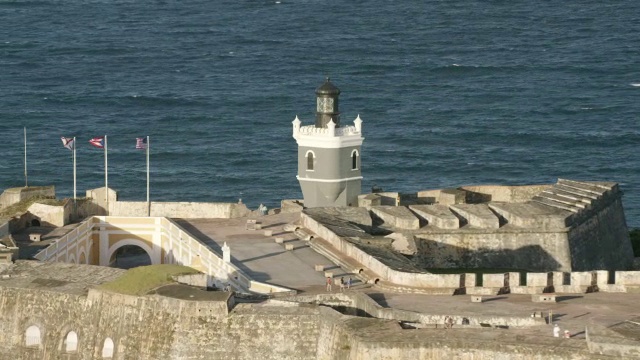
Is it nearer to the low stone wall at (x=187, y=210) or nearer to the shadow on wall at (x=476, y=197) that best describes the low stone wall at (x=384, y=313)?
the low stone wall at (x=187, y=210)

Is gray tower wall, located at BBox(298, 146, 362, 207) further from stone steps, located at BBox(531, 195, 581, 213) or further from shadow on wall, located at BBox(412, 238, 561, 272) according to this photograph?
stone steps, located at BBox(531, 195, 581, 213)

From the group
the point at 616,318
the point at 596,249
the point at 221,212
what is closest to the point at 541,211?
the point at 596,249

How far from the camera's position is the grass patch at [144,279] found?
114 metres

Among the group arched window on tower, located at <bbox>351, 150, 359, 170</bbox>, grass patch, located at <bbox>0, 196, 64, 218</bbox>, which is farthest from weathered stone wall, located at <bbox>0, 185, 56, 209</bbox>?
arched window on tower, located at <bbox>351, 150, 359, 170</bbox>

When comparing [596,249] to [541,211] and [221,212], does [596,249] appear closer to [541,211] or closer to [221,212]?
[541,211]

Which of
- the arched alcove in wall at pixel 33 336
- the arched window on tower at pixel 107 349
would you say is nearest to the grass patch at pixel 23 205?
the arched alcove in wall at pixel 33 336

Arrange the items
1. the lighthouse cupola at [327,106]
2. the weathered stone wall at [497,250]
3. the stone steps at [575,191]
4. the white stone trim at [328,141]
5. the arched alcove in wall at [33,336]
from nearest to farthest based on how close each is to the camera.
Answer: the arched alcove in wall at [33,336], the weathered stone wall at [497,250], the white stone trim at [328,141], the lighthouse cupola at [327,106], the stone steps at [575,191]

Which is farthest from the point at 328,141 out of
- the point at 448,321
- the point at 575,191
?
the point at 448,321

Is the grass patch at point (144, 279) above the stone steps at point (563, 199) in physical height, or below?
below

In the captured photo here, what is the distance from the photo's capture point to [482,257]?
138750 mm

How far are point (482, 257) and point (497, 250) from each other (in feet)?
3.69

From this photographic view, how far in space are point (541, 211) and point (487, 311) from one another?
31.6m

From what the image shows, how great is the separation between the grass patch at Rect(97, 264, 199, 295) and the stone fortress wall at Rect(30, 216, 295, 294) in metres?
12.3

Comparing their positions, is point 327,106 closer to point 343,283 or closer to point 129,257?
point 129,257
